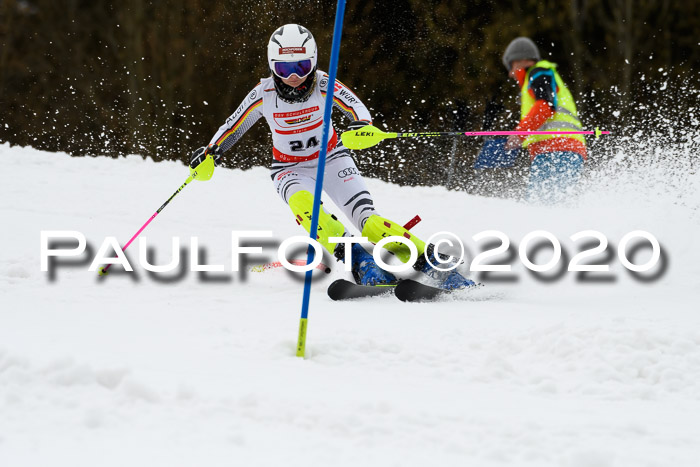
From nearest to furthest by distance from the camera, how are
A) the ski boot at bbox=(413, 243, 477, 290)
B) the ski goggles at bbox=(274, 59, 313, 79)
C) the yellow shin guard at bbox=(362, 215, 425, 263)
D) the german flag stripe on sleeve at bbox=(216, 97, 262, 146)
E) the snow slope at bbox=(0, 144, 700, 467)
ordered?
1. the snow slope at bbox=(0, 144, 700, 467)
2. the ski boot at bbox=(413, 243, 477, 290)
3. the yellow shin guard at bbox=(362, 215, 425, 263)
4. the ski goggles at bbox=(274, 59, 313, 79)
5. the german flag stripe on sleeve at bbox=(216, 97, 262, 146)

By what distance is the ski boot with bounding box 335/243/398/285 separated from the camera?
4707mm

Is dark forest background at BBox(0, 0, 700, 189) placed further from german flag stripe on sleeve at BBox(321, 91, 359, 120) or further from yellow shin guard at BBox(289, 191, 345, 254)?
yellow shin guard at BBox(289, 191, 345, 254)

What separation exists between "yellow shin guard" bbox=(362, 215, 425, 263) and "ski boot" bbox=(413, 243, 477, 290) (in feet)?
0.17

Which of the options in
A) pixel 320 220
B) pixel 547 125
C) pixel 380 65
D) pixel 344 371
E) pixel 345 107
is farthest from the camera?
pixel 380 65

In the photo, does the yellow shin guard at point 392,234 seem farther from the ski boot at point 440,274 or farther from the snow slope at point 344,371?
the snow slope at point 344,371

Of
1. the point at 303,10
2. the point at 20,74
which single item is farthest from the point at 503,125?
the point at 20,74

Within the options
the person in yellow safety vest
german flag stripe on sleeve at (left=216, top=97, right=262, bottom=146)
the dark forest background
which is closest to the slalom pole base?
german flag stripe on sleeve at (left=216, top=97, right=262, bottom=146)

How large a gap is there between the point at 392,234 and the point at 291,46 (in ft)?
4.40

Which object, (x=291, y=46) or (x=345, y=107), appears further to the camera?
(x=345, y=107)

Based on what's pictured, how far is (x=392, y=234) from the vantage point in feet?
15.6

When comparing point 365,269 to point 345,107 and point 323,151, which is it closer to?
point 345,107

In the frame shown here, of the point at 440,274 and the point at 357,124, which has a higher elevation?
the point at 357,124

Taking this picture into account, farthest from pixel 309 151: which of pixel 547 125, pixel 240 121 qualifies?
pixel 547 125

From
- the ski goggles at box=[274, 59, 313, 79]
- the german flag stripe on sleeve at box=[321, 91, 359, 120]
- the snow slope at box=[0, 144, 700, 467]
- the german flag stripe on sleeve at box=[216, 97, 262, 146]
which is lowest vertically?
the snow slope at box=[0, 144, 700, 467]
